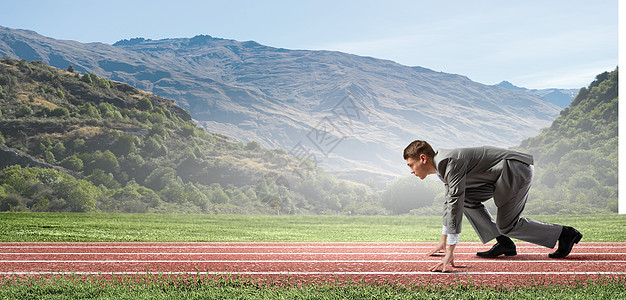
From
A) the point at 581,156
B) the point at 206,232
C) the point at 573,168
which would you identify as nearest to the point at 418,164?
the point at 206,232

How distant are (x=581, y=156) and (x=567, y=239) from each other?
76791 mm

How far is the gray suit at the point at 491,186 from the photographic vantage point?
5.23 meters

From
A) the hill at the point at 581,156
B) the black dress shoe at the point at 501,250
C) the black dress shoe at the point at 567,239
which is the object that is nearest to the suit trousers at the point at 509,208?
the black dress shoe at the point at 567,239

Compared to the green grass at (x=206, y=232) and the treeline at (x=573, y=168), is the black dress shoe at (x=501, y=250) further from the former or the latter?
the treeline at (x=573, y=168)

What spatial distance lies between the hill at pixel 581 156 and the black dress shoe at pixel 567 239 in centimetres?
6473

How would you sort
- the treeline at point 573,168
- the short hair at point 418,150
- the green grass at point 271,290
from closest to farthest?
the green grass at point 271,290 < the short hair at point 418,150 < the treeline at point 573,168

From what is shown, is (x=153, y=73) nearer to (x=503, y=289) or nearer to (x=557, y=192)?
(x=557, y=192)

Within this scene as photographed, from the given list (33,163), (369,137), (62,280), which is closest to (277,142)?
(369,137)

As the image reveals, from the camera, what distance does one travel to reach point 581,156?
75.0 metres

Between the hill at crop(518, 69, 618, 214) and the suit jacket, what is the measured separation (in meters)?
65.8

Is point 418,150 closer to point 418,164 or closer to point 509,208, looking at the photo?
point 418,164

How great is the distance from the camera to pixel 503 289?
4527 mm

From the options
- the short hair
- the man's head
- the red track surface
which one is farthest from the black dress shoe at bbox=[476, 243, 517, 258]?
the short hair

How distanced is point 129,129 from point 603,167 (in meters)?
71.8
